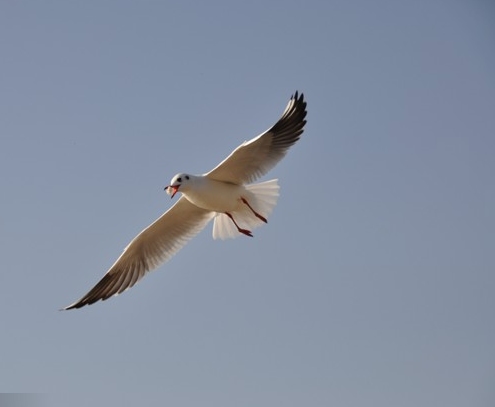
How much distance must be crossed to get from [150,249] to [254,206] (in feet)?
5.28

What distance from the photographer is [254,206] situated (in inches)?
440

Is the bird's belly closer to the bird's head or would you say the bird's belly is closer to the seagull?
the seagull

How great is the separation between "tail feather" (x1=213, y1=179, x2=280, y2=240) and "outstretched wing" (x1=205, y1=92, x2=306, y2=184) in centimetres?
15

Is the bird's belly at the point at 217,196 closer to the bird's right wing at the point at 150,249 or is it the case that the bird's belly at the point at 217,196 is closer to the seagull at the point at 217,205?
the seagull at the point at 217,205

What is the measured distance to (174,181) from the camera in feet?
35.1

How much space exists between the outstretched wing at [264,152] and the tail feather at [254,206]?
0.15 metres

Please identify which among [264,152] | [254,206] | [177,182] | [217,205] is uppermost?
[177,182]

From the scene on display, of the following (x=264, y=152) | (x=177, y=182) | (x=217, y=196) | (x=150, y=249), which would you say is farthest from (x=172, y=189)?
(x=150, y=249)

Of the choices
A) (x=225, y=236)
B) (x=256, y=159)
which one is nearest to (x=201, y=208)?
(x=225, y=236)

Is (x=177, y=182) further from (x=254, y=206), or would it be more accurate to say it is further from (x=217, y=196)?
(x=254, y=206)

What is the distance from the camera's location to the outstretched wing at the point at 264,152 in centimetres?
1074

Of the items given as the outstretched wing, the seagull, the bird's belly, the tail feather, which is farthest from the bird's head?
the tail feather

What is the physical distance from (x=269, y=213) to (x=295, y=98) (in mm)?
1465

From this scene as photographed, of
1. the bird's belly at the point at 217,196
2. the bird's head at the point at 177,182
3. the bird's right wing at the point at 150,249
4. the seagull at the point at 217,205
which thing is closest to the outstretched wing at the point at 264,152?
the seagull at the point at 217,205
